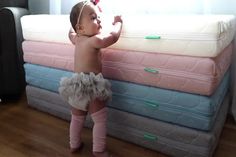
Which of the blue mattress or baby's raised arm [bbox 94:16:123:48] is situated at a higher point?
baby's raised arm [bbox 94:16:123:48]

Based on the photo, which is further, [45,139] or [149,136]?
[45,139]

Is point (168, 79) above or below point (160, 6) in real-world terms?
below

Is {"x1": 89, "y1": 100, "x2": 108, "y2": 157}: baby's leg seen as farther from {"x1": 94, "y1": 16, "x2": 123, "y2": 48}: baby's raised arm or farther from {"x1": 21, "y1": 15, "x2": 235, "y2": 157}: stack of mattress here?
{"x1": 94, "y1": 16, "x2": 123, "y2": 48}: baby's raised arm

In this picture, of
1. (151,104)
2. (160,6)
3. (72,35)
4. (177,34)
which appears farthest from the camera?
(160,6)

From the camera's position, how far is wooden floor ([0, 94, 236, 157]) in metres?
1.29

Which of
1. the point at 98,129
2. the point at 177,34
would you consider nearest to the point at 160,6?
the point at 177,34

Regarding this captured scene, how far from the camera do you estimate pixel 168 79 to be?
3.75ft

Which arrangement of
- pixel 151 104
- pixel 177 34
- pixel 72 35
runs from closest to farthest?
pixel 177 34 < pixel 151 104 < pixel 72 35

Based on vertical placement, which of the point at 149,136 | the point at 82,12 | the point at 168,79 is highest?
the point at 82,12

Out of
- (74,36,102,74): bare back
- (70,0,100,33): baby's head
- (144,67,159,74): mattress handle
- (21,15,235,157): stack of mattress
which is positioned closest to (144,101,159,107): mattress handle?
(21,15,235,157): stack of mattress

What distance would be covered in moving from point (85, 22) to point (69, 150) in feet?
2.00

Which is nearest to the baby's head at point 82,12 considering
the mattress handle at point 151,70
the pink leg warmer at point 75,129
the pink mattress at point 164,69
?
the pink mattress at point 164,69

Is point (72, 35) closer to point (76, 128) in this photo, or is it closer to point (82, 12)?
→ point (82, 12)

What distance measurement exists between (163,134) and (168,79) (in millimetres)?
258
